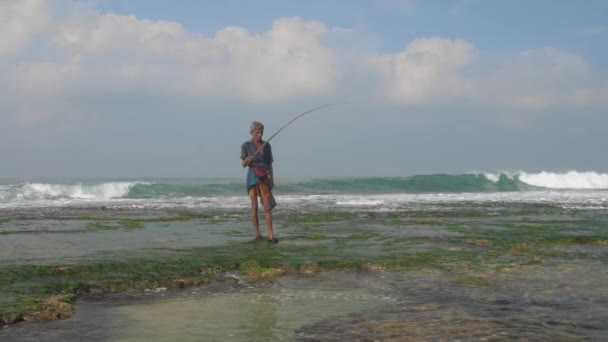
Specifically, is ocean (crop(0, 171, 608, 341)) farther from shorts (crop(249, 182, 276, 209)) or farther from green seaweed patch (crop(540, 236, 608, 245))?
shorts (crop(249, 182, 276, 209))

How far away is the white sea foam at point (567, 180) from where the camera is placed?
56438 mm

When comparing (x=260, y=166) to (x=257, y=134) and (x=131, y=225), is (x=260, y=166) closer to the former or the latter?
(x=257, y=134)

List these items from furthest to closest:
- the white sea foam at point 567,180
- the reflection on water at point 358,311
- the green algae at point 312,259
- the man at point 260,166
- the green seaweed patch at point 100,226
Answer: the white sea foam at point 567,180
the green seaweed patch at point 100,226
the man at point 260,166
the green algae at point 312,259
the reflection on water at point 358,311

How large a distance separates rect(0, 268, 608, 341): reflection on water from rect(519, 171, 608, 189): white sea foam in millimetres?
53941

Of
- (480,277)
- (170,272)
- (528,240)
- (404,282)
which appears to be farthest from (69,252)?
(528,240)

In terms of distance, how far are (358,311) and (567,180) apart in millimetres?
59877

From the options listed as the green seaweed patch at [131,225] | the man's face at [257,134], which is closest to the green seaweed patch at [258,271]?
the man's face at [257,134]

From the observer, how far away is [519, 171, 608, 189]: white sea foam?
56.4 meters

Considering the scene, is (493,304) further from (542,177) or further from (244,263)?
(542,177)

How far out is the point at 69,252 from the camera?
307 inches

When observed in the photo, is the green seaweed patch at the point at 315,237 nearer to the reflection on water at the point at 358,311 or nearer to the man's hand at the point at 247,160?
the man's hand at the point at 247,160

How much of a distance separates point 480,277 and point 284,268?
7.52ft

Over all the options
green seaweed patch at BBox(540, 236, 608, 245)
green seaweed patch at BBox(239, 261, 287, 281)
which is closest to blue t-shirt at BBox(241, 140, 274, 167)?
green seaweed patch at BBox(239, 261, 287, 281)

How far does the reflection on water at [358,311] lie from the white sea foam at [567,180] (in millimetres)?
53941
